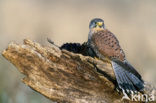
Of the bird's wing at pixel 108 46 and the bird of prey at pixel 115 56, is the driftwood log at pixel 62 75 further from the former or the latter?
the bird's wing at pixel 108 46

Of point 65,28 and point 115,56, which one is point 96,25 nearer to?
point 115,56

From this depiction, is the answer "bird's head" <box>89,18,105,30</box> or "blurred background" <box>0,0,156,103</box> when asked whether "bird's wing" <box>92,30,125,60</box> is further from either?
"blurred background" <box>0,0,156,103</box>

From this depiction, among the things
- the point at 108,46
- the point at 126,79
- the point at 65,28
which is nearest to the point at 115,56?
the point at 108,46

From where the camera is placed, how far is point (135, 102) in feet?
17.1

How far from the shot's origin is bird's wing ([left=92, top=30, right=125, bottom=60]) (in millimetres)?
5641

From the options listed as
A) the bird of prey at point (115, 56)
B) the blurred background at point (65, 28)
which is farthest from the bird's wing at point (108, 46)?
the blurred background at point (65, 28)

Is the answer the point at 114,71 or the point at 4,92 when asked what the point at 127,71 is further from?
the point at 4,92

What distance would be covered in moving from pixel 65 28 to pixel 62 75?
5990 mm

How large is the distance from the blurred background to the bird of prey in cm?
81

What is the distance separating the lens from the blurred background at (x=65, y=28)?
6320 mm

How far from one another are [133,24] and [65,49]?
692cm

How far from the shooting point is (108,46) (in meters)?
5.70

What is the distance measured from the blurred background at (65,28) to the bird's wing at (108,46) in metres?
0.82

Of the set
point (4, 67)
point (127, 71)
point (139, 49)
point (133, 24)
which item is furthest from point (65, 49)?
point (133, 24)
